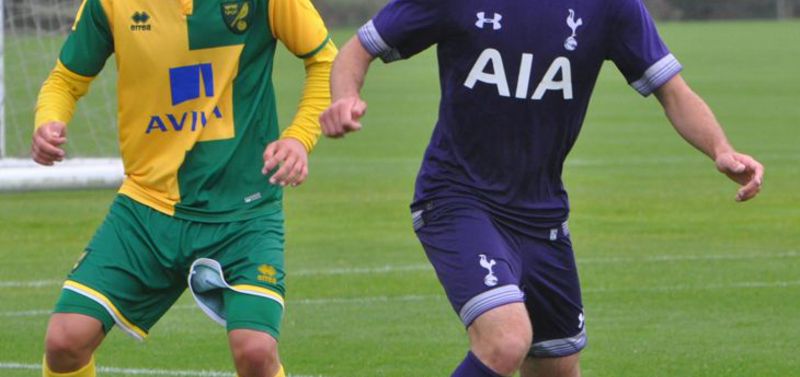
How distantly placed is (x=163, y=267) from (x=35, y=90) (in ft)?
52.8

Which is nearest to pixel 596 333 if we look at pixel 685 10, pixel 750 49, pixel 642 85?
pixel 642 85

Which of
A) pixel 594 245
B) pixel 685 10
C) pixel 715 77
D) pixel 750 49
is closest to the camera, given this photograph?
pixel 594 245

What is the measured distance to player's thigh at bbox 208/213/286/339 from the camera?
22.4 ft

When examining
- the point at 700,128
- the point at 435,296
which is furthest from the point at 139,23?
the point at 435,296

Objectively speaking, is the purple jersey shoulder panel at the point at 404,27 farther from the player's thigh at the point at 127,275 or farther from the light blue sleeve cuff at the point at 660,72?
the player's thigh at the point at 127,275

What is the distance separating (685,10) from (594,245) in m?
62.9

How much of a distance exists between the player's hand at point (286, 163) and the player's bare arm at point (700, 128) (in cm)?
140

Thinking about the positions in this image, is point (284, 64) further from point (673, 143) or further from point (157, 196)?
point (157, 196)

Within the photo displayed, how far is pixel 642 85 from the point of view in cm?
712

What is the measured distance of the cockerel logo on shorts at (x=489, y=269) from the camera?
6695 mm

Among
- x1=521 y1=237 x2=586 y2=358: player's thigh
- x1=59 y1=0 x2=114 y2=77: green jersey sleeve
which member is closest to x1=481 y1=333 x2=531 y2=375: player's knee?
x1=521 y1=237 x2=586 y2=358: player's thigh

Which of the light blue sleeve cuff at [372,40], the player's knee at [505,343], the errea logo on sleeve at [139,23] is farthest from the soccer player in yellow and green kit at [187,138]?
the player's knee at [505,343]

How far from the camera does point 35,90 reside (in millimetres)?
22719

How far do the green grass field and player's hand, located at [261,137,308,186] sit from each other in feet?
9.97
